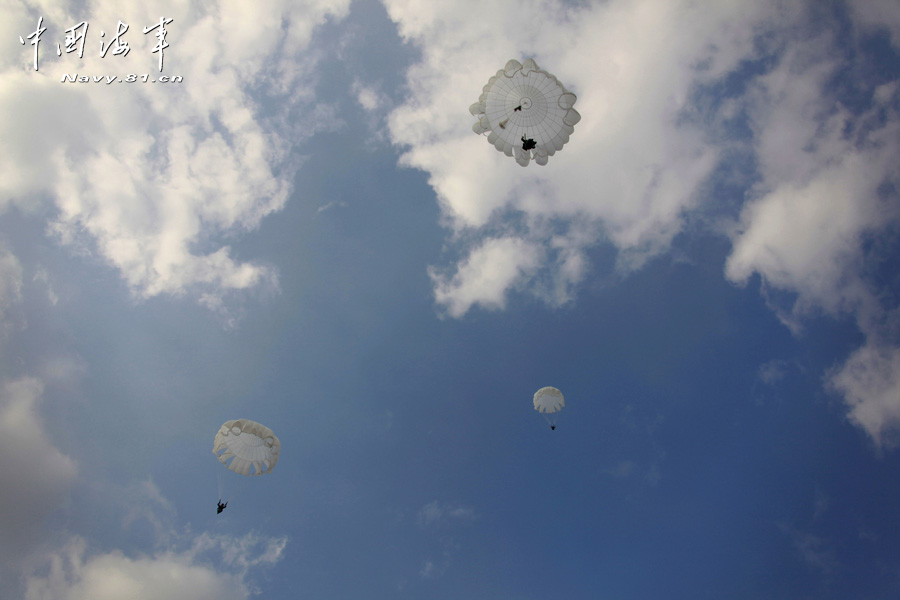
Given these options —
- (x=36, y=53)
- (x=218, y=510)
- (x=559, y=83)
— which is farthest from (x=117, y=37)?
(x=218, y=510)

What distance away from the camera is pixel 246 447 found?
132 feet

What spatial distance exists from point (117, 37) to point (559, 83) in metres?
35.6

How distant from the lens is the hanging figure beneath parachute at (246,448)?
39.1 metres

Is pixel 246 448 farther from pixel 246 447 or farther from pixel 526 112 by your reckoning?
pixel 526 112

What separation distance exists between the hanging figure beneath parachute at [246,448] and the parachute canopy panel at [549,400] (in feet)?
89.6

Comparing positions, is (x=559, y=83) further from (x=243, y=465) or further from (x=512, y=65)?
(x=243, y=465)

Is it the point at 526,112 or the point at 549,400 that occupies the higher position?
the point at 526,112

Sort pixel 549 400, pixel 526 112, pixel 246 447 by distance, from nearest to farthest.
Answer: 1. pixel 526 112
2. pixel 246 447
3. pixel 549 400

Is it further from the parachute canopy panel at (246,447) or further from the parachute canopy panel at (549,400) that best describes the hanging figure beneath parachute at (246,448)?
the parachute canopy panel at (549,400)

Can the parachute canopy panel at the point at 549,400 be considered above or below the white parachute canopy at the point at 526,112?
below

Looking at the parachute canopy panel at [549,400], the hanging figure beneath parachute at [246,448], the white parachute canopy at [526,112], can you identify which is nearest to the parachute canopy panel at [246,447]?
the hanging figure beneath parachute at [246,448]

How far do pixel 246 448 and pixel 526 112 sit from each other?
36.1m

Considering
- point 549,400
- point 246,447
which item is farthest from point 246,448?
point 549,400

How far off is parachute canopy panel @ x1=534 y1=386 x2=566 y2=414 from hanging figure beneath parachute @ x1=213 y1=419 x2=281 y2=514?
89.6ft
